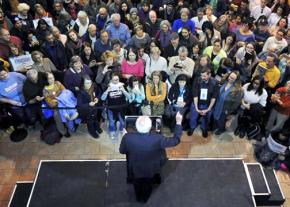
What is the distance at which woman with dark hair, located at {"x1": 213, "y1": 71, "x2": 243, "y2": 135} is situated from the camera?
16.9 feet

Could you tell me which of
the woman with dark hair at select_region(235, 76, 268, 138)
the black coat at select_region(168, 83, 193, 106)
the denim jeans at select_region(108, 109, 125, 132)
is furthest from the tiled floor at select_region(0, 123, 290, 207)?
the black coat at select_region(168, 83, 193, 106)

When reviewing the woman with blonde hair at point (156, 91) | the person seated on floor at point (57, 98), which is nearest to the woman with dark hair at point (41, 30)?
the person seated on floor at point (57, 98)

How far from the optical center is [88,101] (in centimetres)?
531

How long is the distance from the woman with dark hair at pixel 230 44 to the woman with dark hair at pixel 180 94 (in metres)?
1.26

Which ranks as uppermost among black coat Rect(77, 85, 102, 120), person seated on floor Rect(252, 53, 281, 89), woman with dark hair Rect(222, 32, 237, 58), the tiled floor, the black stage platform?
woman with dark hair Rect(222, 32, 237, 58)

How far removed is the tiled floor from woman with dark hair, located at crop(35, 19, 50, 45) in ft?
5.91

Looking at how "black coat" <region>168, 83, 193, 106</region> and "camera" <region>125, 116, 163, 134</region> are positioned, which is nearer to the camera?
"camera" <region>125, 116, 163, 134</region>

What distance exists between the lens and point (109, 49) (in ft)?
19.6

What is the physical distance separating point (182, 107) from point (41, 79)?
2414mm

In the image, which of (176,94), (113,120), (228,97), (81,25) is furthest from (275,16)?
(113,120)

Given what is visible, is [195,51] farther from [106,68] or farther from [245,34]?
[106,68]

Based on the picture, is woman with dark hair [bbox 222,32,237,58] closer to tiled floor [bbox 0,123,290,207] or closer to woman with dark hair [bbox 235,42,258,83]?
woman with dark hair [bbox 235,42,258,83]

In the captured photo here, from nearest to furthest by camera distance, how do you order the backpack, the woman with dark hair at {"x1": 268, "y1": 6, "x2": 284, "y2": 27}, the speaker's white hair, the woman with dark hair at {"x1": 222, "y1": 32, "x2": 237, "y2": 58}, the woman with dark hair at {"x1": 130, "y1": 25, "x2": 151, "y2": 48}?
1. the speaker's white hair
2. the backpack
3. the woman with dark hair at {"x1": 222, "y1": 32, "x2": 237, "y2": 58}
4. the woman with dark hair at {"x1": 130, "y1": 25, "x2": 151, "y2": 48}
5. the woman with dark hair at {"x1": 268, "y1": 6, "x2": 284, "y2": 27}

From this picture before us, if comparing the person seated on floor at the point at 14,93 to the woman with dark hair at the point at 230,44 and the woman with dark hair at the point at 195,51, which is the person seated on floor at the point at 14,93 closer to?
the woman with dark hair at the point at 195,51
